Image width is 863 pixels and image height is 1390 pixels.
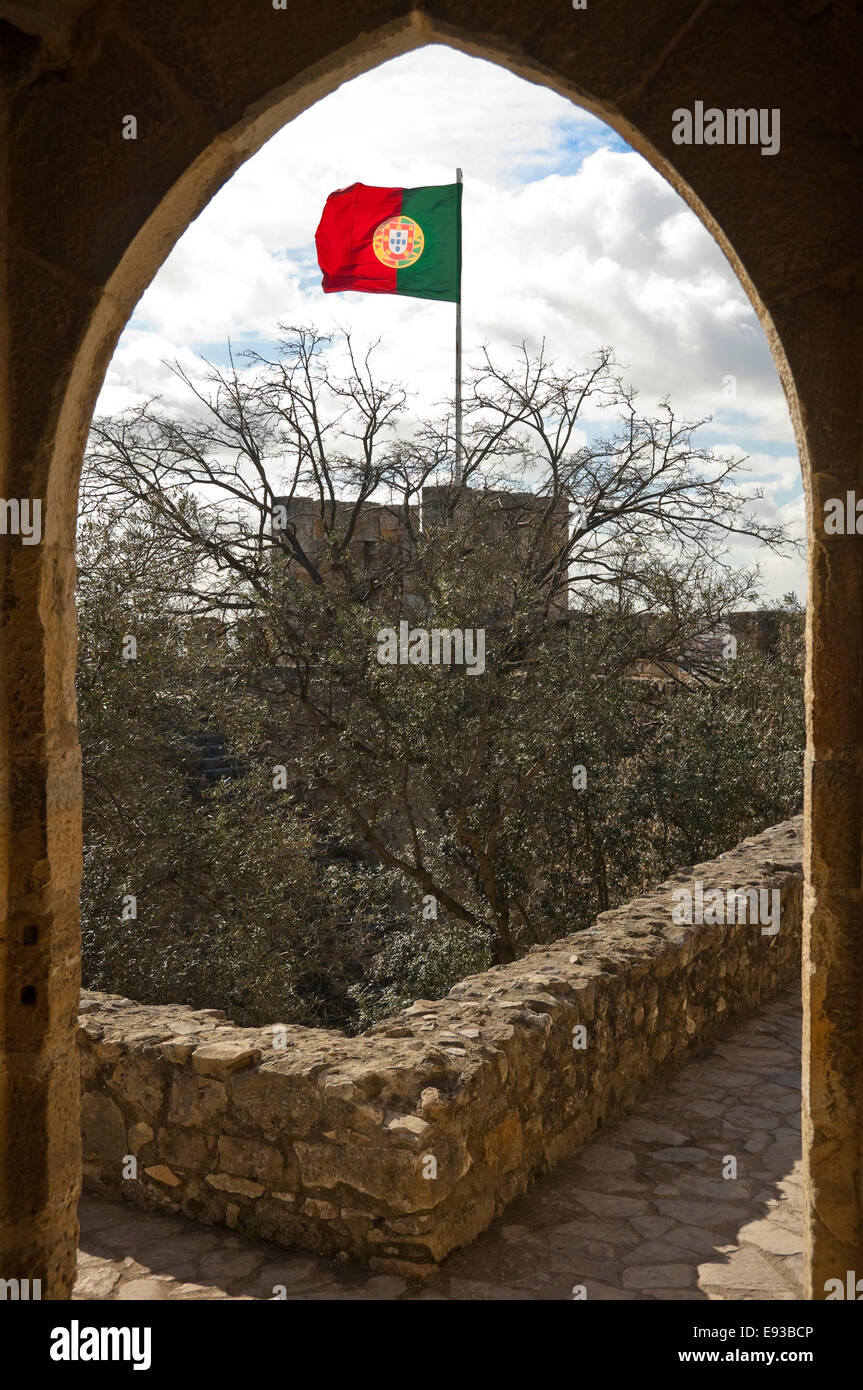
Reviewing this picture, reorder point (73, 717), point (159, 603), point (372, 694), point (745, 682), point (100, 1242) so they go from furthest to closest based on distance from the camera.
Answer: point (745, 682) → point (372, 694) → point (159, 603) → point (100, 1242) → point (73, 717)

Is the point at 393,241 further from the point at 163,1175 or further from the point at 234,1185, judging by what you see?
the point at 234,1185

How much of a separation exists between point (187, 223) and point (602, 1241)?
3523 mm

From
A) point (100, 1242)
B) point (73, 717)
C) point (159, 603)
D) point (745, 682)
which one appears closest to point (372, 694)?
point (159, 603)

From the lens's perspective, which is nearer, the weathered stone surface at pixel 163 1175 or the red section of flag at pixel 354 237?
the weathered stone surface at pixel 163 1175

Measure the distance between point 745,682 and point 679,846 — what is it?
2141mm

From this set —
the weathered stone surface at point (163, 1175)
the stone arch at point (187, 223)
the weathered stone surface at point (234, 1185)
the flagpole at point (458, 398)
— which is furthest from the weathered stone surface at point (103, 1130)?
the flagpole at point (458, 398)

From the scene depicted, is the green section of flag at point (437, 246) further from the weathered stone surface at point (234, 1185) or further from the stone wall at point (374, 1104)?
the weathered stone surface at point (234, 1185)

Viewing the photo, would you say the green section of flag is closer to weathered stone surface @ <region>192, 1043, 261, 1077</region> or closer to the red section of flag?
the red section of flag

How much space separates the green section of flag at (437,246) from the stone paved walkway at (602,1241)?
9.64m

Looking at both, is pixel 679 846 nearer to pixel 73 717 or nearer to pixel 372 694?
pixel 372 694

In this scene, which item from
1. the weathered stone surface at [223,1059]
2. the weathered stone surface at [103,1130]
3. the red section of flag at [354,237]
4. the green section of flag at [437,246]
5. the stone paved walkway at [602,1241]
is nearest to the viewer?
the stone paved walkway at [602,1241]

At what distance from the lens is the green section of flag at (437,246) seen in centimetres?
1201

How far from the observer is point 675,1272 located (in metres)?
3.66

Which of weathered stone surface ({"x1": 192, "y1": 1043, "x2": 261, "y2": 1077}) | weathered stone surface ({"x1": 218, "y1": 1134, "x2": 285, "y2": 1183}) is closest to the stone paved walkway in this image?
weathered stone surface ({"x1": 218, "y1": 1134, "x2": 285, "y2": 1183})
